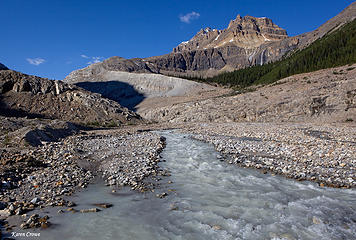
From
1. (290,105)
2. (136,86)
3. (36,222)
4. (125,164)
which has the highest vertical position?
(136,86)

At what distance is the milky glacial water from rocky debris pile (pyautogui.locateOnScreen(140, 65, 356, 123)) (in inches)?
1087

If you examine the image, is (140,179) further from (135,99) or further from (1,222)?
(135,99)

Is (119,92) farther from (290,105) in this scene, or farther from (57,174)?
(57,174)

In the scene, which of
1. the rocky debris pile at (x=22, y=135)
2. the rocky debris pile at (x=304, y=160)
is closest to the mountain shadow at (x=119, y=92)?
the rocky debris pile at (x=22, y=135)

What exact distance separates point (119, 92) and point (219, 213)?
94231 mm

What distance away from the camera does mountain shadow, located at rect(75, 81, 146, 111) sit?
84500mm

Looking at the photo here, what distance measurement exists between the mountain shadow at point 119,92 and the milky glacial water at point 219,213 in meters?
69.7

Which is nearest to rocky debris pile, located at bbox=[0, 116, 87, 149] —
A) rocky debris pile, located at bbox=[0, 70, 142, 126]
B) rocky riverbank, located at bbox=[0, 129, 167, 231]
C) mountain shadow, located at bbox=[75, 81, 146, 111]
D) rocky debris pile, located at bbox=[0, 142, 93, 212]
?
rocky riverbank, located at bbox=[0, 129, 167, 231]

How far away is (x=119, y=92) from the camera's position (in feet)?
315

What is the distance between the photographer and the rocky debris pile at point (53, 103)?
39.0m

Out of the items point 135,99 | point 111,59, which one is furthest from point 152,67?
point 135,99

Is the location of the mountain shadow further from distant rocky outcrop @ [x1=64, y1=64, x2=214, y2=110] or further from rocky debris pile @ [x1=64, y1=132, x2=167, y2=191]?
rocky debris pile @ [x1=64, y1=132, x2=167, y2=191]

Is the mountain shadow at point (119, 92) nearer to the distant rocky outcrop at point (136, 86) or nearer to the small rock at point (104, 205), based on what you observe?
the distant rocky outcrop at point (136, 86)

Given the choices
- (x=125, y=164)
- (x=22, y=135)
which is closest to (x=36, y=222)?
(x=125, y=164)
